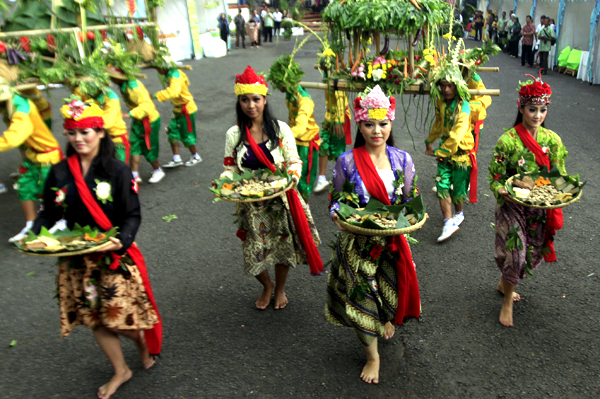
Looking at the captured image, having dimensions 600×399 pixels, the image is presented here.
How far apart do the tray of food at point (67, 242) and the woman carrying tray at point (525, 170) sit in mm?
2824

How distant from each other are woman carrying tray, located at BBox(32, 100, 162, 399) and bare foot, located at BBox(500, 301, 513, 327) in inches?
108

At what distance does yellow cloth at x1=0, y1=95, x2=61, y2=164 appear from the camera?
4.80 meters

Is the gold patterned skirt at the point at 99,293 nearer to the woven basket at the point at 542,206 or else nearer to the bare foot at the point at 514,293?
the woven basket at the point at 542,206

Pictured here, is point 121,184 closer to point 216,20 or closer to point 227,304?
point 227,304

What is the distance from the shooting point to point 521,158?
144 inches

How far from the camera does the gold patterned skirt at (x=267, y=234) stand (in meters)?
3.81

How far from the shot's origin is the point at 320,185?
6.66 metres

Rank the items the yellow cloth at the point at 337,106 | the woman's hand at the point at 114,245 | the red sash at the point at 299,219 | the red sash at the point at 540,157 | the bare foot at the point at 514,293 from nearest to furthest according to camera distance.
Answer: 1. the woman's hand at the point at 114,245
2. the red sash at the point at 540,157
3. the red sash at the point at 299,219
4. the bare foot at the point at 514,293
5. the yellow cloth at the point at 337,106

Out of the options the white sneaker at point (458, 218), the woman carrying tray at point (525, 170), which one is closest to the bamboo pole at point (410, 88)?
the woman carrying tray at point (525, 170)

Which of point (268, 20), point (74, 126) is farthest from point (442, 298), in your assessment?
point (268, 20)

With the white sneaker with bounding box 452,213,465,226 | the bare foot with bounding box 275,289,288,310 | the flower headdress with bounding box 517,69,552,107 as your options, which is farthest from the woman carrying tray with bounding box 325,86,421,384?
the white sneaker with bounding box 452,213,465,226

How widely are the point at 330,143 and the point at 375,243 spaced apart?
360 cm

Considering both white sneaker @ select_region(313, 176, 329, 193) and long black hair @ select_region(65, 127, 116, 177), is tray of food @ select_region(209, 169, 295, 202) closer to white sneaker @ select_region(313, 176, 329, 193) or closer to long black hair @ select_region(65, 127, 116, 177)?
long black hair @ select_region(65, 127, 116, 177)

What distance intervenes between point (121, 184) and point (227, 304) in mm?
1791
